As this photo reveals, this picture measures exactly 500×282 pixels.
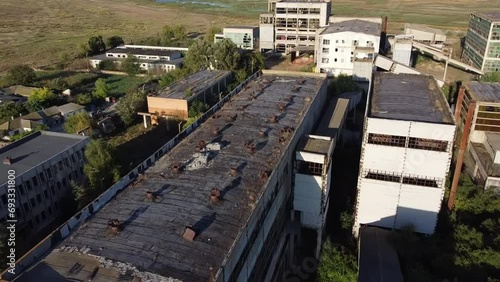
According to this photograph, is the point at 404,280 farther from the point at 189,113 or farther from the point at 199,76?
the point at 199,76

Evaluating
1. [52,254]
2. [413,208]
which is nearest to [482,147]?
[413,208]

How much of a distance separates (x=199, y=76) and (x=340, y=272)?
122 ft

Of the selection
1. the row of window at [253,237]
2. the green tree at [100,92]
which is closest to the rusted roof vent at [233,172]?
the row of window at [253,237]

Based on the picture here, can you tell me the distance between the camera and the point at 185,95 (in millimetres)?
44281

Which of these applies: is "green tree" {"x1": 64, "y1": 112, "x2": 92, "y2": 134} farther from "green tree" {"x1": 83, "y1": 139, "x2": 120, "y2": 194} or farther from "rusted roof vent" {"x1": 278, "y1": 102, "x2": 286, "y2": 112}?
"rusted roof vent" {"x1": 278, "y1": 102, "x2": 286, "y2": 112}

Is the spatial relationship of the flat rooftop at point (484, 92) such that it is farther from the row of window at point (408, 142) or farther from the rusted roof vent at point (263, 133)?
the rusted roof vent at point (263, 133)

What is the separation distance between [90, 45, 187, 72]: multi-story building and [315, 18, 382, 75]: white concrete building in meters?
25.8

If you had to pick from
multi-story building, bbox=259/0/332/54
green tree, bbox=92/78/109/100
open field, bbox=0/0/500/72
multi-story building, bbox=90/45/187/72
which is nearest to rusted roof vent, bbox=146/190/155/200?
green tree, bbox=92/78/109/100

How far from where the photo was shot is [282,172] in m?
23.2

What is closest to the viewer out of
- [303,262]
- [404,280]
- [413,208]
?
[404,280]

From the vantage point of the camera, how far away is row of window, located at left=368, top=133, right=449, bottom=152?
22922 mm

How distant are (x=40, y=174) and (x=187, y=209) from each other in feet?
50.1

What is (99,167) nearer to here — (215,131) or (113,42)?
(215,131)

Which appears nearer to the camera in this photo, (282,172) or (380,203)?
(282,172)
